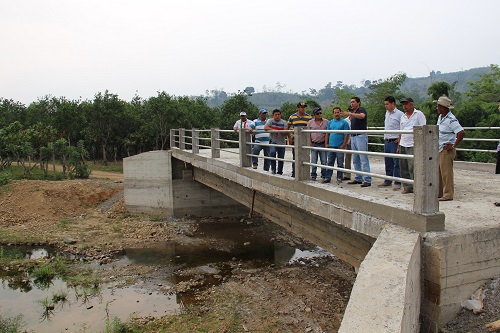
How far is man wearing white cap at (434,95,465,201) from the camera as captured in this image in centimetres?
528

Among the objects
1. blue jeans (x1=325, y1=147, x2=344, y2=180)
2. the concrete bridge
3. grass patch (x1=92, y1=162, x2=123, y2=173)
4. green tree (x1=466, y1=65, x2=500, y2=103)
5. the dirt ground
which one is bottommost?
the dirt ground

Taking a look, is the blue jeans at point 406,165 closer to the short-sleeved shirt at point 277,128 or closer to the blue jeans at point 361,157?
the blue jeans at point 361,157

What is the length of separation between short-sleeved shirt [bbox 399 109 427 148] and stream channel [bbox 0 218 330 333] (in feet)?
19.8

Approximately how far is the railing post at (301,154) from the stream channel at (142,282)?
448 centimetres

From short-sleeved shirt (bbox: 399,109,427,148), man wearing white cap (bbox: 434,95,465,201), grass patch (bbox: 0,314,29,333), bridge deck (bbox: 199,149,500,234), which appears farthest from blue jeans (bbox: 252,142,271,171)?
grass patch (bbox: 0,314,29,333)

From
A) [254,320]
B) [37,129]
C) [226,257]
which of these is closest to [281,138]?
[254,320]

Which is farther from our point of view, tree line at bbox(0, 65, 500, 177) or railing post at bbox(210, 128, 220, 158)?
tree line at bbox(0, 65, 500, 177)

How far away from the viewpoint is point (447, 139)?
5.36 m

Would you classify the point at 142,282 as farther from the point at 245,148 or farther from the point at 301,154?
the point at 301,154

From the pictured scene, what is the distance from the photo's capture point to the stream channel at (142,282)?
9.10 meters

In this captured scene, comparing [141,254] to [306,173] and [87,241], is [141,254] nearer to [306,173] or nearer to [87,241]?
[87,241]

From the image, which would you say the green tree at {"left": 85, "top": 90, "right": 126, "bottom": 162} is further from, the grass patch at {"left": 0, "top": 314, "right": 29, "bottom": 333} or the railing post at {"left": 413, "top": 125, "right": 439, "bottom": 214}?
→ the railing post at {"left": 413, "top": 125, "right": 439, "bottom": 214}

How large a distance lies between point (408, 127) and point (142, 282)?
26.4 feet

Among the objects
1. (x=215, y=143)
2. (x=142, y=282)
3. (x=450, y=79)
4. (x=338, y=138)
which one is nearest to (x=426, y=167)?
(x=338, y=138)
